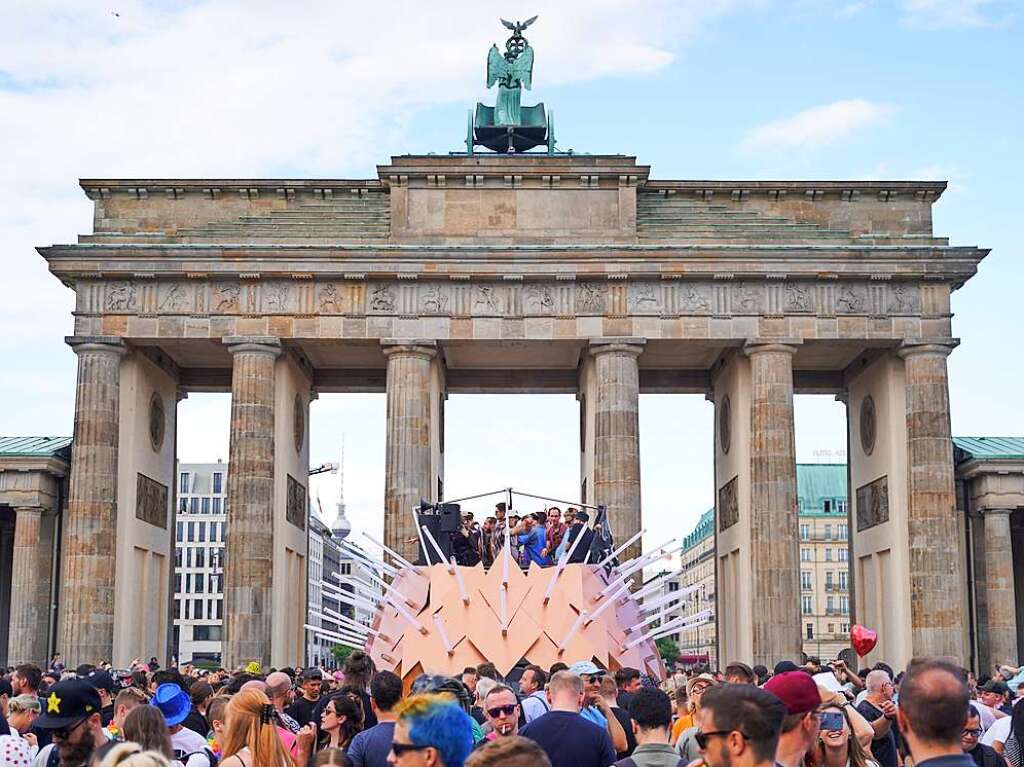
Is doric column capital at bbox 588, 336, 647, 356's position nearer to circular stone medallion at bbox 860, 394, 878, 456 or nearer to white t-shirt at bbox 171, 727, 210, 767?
circular stone medallion at bbox 860, 394, 878, 456

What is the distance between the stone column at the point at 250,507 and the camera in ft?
155

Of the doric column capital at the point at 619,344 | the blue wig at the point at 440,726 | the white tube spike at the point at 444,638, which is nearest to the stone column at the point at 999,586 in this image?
the doric column capital at the point at 619,344

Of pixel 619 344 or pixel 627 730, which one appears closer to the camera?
pixel 627 730

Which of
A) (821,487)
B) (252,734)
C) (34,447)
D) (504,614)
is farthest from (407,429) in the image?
(821,487)

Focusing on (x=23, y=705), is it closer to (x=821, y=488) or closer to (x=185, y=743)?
(x=185, y=743)

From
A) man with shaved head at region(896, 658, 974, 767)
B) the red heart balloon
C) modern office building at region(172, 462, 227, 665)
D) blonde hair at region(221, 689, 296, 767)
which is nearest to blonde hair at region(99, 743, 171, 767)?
blonde hair at region(221, 689, 296, 767)

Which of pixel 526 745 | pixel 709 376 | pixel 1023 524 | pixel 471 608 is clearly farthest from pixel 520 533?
pixel 1023 524

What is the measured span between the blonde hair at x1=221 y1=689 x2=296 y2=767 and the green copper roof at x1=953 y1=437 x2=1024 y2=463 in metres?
44.7

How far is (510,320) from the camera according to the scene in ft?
160

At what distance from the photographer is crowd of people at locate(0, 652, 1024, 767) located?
19.5 ft

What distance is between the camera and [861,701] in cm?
1184

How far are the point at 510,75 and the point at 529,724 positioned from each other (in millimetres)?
45607

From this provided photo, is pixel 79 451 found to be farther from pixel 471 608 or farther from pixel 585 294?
pixel 471 608

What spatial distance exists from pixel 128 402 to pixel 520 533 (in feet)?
85.3
